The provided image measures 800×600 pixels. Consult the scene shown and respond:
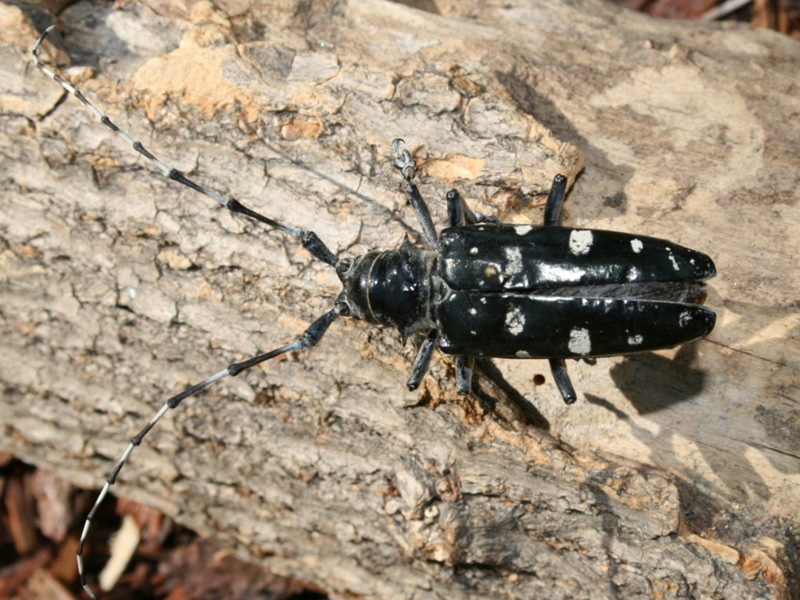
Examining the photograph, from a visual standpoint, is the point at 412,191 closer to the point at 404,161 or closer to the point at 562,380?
the point at 404,161

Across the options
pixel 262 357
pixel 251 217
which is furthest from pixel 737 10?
pixel 262 357

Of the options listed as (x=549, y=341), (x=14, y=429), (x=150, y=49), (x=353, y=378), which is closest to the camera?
(x=549, y=341)

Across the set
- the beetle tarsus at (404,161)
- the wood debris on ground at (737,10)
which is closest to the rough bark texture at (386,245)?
the beetle tarsus at (404,161)

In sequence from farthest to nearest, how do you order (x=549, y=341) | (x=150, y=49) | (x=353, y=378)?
1. (x=150, y=49)
2. (x=353, y=378)
3. (x=549, y=341)

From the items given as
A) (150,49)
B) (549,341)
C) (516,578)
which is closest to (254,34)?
(150,49)

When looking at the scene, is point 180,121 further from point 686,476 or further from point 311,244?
point 686,476

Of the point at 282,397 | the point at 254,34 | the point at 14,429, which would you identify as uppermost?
the point at 254,34

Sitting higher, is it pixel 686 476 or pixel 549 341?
pixel 549 341

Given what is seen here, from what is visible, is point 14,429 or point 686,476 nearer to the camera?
point 686,476
